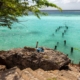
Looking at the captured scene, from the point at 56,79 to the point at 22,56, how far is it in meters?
4.42

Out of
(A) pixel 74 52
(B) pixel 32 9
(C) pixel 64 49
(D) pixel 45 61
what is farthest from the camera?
→ (C) pixel 64 49

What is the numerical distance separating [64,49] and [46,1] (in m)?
23.2

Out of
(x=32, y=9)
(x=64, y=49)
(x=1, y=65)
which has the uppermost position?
(x=32, y=9)

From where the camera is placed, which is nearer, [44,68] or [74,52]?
[44,68]

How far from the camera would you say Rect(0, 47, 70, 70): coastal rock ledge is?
1304 centimetres

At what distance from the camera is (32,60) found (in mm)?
13031

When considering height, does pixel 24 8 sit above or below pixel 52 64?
above

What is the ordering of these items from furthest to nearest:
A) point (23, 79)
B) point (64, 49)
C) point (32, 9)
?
point (64, 49)
point (32, 9)
point (23, 79)

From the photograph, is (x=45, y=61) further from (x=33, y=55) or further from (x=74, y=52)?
(x=74, y=52)

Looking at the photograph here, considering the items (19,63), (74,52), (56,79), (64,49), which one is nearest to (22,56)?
(19,63)

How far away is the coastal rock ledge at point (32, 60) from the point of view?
13.0 metres

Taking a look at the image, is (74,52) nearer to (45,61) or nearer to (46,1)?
(45,61)

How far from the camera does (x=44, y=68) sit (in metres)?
13.1

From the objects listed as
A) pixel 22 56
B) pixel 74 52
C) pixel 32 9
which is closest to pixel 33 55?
pixel 22 56
